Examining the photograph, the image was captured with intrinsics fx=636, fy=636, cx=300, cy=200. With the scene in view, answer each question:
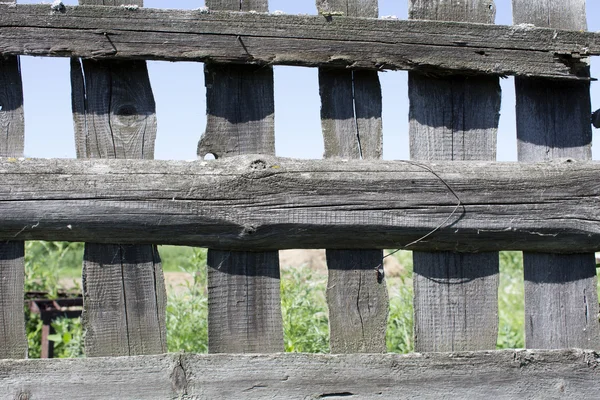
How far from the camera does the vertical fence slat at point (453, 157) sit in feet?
7.70

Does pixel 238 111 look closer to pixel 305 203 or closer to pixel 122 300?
pixel 305 203

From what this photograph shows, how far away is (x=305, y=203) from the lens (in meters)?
2.14

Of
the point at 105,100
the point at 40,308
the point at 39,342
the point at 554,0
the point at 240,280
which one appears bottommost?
the point at 39,342

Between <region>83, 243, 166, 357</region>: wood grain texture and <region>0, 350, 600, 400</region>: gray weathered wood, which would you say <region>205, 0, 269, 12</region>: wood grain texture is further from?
<region>0, 350, 600, 400</region>: gray weathered wood

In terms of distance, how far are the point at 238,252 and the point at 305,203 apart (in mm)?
302

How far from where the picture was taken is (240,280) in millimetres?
2223

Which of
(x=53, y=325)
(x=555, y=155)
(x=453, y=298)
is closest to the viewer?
(x=453, y=298)

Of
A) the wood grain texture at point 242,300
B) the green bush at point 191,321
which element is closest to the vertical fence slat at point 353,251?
the wood grain texture at point 242,300

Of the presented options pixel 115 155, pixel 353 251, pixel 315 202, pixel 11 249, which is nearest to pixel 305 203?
pixel 315 202

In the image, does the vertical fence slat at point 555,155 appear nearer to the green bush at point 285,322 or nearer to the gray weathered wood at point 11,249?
the green bush at point 285,322

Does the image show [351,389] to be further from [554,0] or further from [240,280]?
[554,0]

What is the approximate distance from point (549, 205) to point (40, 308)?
4.14m


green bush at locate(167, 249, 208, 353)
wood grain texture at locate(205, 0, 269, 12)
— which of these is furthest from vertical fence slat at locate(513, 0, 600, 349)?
green bush at locate(167, 249, 208, 353)

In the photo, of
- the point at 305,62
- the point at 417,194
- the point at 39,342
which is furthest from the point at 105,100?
the point at 39,342
